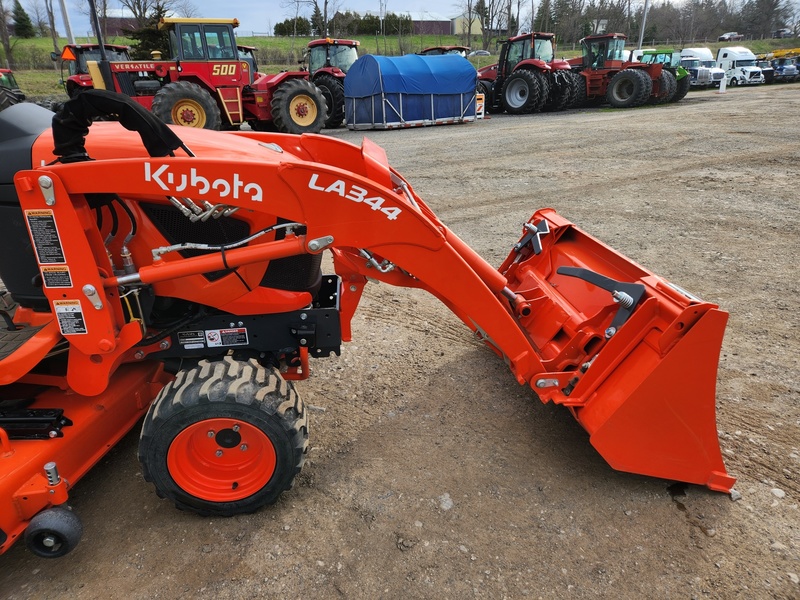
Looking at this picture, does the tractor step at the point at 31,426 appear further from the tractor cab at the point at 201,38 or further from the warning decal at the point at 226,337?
the tractor cab at the point at 201,38

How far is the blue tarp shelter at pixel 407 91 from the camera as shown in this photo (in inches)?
616

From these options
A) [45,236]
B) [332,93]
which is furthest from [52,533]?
[332,93]

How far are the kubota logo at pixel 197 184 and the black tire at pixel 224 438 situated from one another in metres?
0.79

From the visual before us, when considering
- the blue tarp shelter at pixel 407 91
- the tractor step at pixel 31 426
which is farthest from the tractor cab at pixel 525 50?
the tractor step at pixel 31 426

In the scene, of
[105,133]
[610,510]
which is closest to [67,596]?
[105,133]

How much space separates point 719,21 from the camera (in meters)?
68.6

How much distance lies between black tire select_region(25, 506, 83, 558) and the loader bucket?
6.96ft

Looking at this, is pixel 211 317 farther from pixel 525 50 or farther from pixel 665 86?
pixel 665 86

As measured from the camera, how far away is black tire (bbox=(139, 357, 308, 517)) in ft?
7.79

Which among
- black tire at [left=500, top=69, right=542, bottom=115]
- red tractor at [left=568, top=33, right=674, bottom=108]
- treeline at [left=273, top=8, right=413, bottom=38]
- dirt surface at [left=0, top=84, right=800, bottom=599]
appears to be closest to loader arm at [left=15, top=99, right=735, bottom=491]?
dirt surface at [left=0, top=84, right=800, bottom=599]

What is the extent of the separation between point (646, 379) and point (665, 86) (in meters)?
19.6

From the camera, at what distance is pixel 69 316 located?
2.27 metres

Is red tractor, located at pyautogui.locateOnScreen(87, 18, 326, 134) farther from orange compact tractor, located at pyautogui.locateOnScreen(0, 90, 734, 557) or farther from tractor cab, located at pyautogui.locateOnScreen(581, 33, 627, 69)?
tractor cab, located at pyautogui.locateOnScreen(581, 33, 627, 69)

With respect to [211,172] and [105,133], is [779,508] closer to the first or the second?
[211,172]
